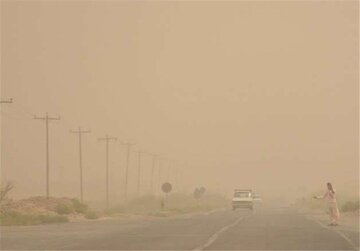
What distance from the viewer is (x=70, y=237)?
3206cm

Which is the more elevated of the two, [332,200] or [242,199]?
[332,200]

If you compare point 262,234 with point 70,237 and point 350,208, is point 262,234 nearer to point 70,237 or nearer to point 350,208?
point 70,237

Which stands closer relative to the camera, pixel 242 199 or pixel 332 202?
pixel 332 202

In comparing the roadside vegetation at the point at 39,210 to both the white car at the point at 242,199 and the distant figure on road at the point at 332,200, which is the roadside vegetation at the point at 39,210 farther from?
the white car at the point at 242,199

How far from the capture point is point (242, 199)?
81.9 meters

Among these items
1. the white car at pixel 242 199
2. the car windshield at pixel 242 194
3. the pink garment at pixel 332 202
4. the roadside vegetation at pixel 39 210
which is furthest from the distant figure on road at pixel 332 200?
the car windshield at pixel 242 194

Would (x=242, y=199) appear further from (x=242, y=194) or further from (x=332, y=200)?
(x=332, y=200)

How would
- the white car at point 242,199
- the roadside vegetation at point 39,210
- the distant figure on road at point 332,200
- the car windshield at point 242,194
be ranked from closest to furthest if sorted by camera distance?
the distant figure on road at point 332,200 < the roadside vegetation at point 39,210 < the white car at point 242,199 < the car windshield at point 242,194

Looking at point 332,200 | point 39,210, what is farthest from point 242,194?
point 332,200

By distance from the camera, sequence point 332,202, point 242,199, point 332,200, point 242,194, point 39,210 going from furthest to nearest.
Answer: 1. point 242,194
2. point 242,199
3. point 39,210
4. point 332,202
5. point 332,200

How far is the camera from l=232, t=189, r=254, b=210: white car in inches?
3206

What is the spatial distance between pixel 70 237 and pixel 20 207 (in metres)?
25.1

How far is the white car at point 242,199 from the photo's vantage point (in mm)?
81438

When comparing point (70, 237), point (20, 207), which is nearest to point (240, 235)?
point (70, 237)
